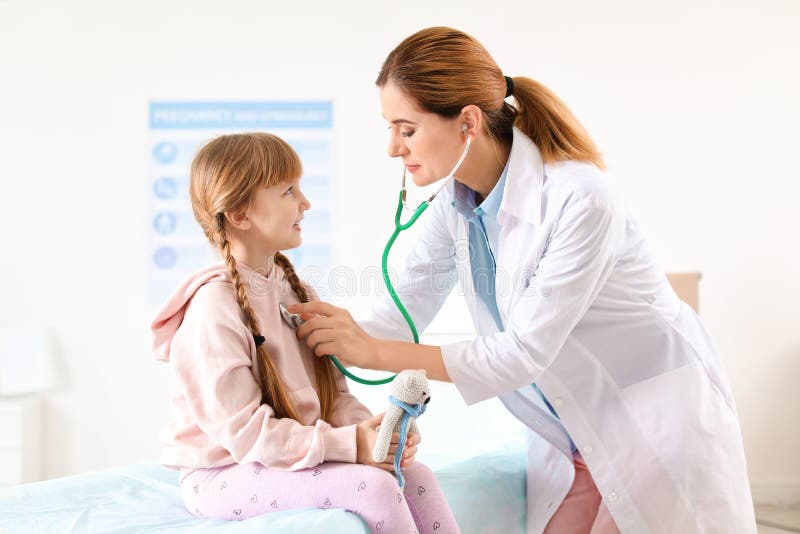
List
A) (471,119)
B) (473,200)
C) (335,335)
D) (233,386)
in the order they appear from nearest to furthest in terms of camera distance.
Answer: (233,386)
(335,335)
(471,119)
(473,200)

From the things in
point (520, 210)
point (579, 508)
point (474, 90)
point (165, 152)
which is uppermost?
point (165, 152)

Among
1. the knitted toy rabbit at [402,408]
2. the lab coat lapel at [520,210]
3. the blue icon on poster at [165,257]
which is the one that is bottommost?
the knitted toy rabbit at [402,408]

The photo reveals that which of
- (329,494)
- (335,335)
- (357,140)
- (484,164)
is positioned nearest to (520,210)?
(484,164)

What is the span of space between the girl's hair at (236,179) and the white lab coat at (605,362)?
1.17 feet

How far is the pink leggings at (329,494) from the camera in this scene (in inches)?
45.7

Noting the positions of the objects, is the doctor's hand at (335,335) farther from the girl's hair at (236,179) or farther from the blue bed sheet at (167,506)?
the blue bed sheet at (167,506)

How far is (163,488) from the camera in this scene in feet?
5.22

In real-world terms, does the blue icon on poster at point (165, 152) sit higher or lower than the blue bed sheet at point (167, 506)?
higher

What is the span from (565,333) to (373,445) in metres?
0.42

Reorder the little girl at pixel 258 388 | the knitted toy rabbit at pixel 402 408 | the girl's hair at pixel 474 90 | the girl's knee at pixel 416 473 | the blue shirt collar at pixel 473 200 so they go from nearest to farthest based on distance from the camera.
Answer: the knitted toy rabbit at pixel 402 408, the little girl at pixel 258 388, the girl's knee at pixel 416 473, the girl's hair at pixel 474 90, the blue shirt collar at pixel 473 200

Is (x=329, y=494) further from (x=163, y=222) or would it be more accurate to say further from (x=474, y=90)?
(x=163, y=222)

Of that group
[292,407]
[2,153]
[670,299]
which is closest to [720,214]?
[670,299]

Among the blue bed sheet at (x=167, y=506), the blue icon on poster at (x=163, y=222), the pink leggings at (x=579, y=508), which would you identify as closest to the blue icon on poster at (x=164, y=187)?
the blue icon on poster at (x=163, y=222)

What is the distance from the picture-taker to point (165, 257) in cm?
341
